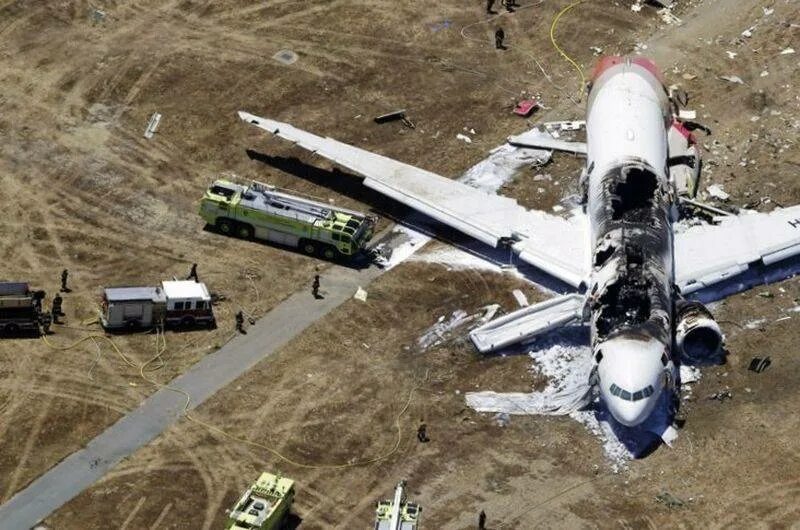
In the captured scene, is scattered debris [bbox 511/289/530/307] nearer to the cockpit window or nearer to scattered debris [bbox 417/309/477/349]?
scattered debris [bbox 417/309/477/349]

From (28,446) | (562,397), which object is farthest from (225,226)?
(562,397)

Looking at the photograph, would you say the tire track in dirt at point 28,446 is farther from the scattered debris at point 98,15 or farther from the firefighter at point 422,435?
the scattered debris at point 98,15

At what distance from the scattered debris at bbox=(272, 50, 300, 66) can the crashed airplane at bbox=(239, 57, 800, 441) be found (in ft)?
35.9

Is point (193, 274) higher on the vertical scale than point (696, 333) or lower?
higher

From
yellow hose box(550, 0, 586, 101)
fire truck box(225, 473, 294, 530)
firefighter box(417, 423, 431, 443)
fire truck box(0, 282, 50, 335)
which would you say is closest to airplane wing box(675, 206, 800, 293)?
firefighter box(417, 423, 431, 443)

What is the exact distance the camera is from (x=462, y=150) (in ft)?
250

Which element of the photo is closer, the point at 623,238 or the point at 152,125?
the point at 623,238

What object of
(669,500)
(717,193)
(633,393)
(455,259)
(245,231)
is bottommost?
(669,500)

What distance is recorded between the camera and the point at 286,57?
83188mm

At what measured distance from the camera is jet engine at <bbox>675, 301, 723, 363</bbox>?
195 feet

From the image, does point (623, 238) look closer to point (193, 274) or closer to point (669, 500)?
point (669, 500)

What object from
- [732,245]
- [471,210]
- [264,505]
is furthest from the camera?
[471,210]

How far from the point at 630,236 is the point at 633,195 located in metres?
3.41

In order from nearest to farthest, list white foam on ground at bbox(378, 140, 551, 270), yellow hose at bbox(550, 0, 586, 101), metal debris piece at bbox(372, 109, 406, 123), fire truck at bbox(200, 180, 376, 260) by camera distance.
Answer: fire truck at bbox(200, 180, 376, 260)
white foam on ground at bbox(378, 140, 551, 270)
metal debris piece at bbox(372, 109, 406, 123)
yellow hose at bbox(550, 0, 586, 101)
